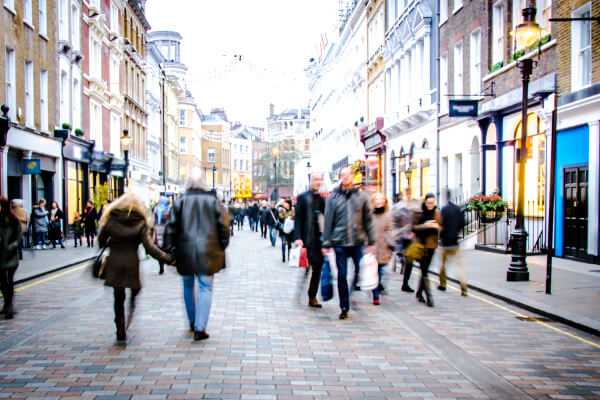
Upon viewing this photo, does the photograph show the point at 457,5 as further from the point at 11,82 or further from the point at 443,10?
the point at 11,82

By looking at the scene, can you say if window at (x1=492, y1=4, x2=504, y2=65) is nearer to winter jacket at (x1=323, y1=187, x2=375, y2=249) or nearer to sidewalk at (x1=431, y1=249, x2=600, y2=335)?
sidewalk at (x1=431, y1=249, x2=600, y2=335)

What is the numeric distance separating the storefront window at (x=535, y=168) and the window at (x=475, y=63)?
377cm

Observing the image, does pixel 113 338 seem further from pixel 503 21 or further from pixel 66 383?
pixel 503 21

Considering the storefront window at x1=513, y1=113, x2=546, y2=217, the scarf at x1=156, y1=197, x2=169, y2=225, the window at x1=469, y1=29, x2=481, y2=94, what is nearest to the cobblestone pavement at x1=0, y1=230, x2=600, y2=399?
the scarf at x1=156, y1=197, x2=169, y2=225

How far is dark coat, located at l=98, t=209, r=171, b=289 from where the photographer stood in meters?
6.92

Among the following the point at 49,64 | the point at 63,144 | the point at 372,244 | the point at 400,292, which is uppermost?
the point at 49,64

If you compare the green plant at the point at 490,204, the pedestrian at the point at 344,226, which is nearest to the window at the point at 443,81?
the green plant at the point at 490,204

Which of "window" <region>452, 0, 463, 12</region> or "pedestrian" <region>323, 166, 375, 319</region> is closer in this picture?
"pedestrian" <region>323, 166, 375, 319</region>

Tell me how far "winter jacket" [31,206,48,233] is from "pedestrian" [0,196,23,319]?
13664mm

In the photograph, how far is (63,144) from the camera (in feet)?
90.6

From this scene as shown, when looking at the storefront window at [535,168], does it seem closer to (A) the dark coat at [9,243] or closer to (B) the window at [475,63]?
(B) the window at [475,63]

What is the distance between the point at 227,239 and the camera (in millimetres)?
7062

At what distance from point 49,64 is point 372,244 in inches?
849

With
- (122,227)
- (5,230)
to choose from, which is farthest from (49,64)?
(122,227)
